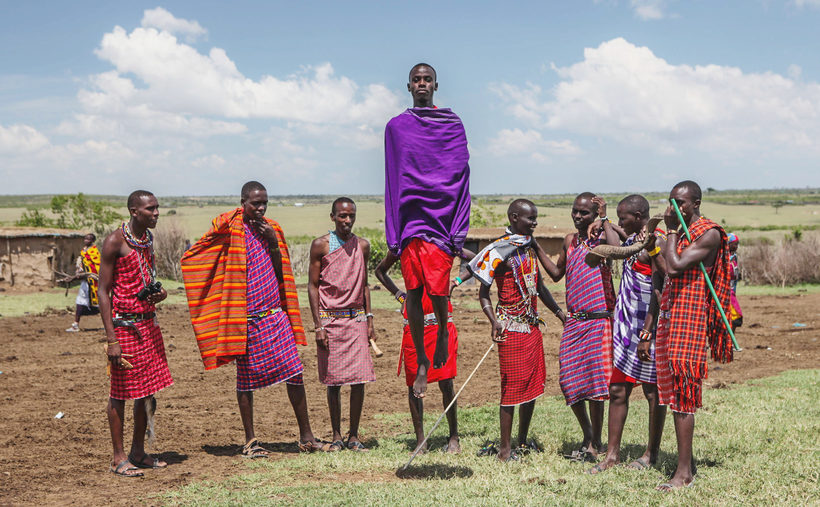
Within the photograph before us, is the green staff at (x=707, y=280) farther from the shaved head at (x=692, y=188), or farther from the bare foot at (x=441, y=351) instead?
the bare foot at (x=441, y=351)

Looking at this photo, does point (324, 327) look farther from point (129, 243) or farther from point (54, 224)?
point (54, 224)

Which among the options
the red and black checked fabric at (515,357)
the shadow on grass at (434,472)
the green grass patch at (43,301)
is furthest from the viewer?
the green grass patch at (43,301)

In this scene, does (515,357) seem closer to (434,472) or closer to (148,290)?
(434,472)

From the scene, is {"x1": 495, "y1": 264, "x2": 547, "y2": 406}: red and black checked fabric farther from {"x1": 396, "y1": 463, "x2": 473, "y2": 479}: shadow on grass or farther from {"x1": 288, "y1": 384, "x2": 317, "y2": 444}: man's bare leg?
{"x1": 288, "y1": 384, "x2": 317, "y2": 444}: man's bare leg

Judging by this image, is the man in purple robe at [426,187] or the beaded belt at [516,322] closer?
the man in purple robe at [426,187]

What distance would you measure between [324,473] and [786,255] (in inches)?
914

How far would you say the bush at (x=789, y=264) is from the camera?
79.9 feet

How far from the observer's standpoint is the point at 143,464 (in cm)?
612

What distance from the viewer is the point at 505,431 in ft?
19.9

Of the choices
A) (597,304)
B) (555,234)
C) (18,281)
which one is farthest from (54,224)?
(597,304)

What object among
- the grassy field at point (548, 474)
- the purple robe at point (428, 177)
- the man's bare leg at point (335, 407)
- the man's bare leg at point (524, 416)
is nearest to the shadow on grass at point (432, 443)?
the grassy field at point (548, 474)

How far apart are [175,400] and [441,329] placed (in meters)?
5.13

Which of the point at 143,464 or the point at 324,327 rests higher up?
the point at 324,327

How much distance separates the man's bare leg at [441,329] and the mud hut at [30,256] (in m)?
21.8
